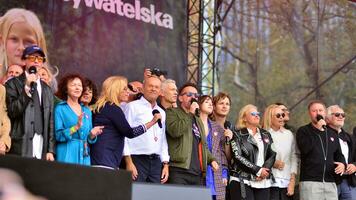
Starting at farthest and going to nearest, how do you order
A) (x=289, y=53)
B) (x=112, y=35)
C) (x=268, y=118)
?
(x=289, y=53)
(x=112, y=35)
(x=268, y=118)

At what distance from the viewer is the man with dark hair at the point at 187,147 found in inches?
203

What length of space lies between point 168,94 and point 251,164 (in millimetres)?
977

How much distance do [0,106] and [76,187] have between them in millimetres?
2377

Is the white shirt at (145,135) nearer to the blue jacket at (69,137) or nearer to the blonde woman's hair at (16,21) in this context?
the blue jacket at (69,137)

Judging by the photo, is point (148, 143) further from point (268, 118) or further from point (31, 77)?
point (268, 118)

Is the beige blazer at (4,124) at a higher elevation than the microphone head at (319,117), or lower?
lower

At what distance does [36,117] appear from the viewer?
4.25m

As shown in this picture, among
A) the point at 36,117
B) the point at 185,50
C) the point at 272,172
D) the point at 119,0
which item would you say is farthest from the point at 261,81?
the point at 36,117

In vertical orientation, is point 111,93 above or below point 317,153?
above

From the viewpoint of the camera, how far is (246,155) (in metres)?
5.64

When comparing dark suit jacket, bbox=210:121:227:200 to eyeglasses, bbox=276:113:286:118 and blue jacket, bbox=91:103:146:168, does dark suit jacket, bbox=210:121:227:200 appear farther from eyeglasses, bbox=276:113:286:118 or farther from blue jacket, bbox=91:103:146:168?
blue jacket, bbox=91:103:146:168

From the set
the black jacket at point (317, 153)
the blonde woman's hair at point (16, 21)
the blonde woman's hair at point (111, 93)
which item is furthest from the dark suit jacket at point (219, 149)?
the blonde woman's hair at point (16, 21)

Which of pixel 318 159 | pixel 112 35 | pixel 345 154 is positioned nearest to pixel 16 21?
pixel 112 35

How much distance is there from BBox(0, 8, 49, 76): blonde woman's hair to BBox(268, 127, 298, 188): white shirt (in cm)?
258
